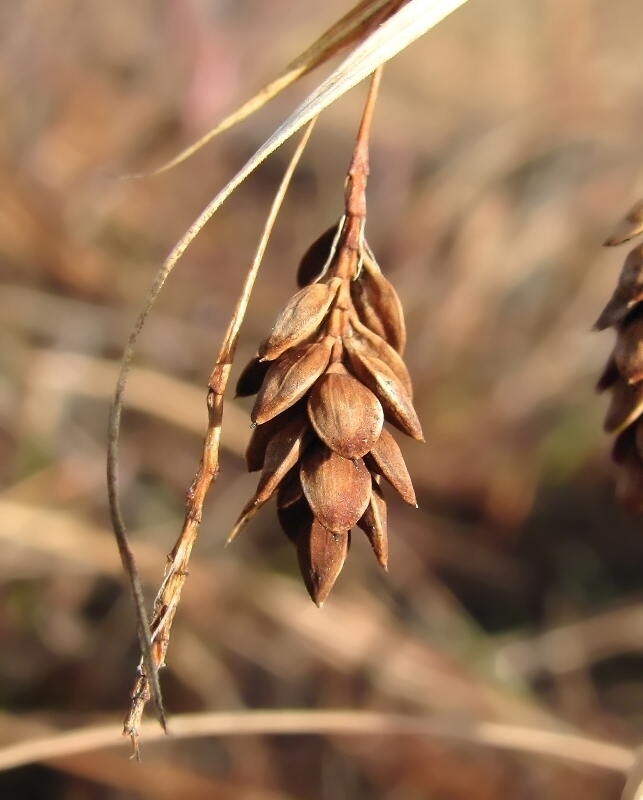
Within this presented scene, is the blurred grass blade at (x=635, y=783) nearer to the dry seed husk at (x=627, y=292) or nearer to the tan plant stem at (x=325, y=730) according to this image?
the tan plant stem at (x=325, y=730)

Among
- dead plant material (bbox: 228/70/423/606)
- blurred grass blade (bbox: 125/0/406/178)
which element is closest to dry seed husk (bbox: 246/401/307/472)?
dead plant material (bbox: 228/70/423/606)

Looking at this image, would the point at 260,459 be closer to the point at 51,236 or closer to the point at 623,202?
the point at 51,236

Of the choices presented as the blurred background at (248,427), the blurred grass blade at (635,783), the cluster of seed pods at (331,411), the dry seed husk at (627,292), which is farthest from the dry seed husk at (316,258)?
the blurred background at (248,427)

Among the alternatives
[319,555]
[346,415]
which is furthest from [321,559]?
[346,415]

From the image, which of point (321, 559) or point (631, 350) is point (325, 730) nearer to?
point (321, 559)

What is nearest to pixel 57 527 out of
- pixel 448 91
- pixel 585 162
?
pixel 585 162

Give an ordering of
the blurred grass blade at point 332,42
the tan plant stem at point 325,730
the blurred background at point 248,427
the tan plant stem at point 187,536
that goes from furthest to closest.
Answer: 1. the blurred background at point 248,427
2. the tan plant stem at point 325,730
3. the blurred grass blade at point 332,42
4. the tan plant stem at point 187,536

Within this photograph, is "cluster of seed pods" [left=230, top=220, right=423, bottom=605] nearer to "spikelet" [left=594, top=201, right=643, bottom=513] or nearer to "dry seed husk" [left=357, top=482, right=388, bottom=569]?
"dry seed husk" [left=357, top=482, right=388, bottom=569]
